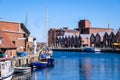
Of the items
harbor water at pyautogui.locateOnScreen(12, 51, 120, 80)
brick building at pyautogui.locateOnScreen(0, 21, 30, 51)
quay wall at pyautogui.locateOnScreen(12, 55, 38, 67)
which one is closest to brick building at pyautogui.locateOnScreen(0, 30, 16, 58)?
quay wall at pyautogui.locateOnScreen(12, 55, 38, 67)

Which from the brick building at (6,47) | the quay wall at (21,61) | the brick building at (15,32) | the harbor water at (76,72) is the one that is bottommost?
the harbor water at (76,72)

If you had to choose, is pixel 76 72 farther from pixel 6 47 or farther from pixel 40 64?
pixel 6 47

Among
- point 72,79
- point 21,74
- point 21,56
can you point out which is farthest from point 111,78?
point 21,56

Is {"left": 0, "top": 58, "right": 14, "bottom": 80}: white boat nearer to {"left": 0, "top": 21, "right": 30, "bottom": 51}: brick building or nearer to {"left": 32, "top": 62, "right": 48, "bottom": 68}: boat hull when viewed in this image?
{"left": 32, "top": 62, "right": 48, "bottom": 68}: boat hull

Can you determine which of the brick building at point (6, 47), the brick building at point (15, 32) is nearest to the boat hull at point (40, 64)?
the brick building at point (6, 47)

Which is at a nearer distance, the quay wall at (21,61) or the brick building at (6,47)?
the quay wall at (21,61)

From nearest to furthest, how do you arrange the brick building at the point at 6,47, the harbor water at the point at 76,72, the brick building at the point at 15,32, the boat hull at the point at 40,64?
the harbor water at the point at 76,72
the brick building at the point at 6,47
the boat hull at the point at 40,64
the brick building at the point at 15,32

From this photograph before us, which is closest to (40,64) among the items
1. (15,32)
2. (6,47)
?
(15,32)

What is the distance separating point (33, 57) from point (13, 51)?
1069 centimetres

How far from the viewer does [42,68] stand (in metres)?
66.9

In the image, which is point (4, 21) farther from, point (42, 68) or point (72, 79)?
point (72, 79)

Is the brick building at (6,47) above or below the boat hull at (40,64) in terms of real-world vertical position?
above

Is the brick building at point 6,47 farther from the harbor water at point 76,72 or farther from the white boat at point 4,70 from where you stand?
the white boat at point 4,70

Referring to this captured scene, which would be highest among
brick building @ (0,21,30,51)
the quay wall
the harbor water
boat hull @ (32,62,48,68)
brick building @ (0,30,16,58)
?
brick building @ (0,21,30,51)
